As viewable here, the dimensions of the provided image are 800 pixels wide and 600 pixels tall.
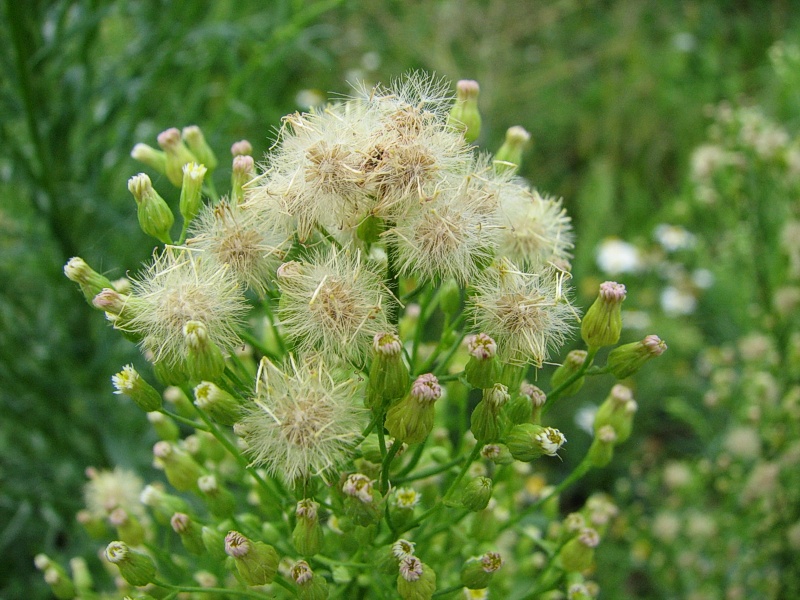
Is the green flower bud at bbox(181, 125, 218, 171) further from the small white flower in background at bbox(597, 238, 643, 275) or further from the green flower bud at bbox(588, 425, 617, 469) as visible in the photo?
the small white flower in background at bbox(597, 238, 643, 275)

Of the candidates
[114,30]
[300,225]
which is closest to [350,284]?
[300,225]

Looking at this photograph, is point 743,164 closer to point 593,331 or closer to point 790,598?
point 790,598

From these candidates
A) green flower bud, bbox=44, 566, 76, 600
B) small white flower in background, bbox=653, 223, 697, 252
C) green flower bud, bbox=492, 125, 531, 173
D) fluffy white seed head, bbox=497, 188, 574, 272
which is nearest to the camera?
fluffy white seed head, bbox=497, 188, 574, 272

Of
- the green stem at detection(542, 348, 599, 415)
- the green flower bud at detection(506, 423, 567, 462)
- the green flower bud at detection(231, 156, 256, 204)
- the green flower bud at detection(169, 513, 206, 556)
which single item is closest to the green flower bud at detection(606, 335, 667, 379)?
the green stem at detection(542, 348, 599, 415)

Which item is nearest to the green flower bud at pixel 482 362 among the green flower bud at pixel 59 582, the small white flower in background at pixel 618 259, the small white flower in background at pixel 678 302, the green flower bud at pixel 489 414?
the green flower bud at pixel 489 414

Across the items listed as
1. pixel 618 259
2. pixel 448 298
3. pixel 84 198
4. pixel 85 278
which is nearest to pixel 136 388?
pixel 85 278

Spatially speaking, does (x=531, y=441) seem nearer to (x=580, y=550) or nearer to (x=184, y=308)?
(x=580, y=550)
